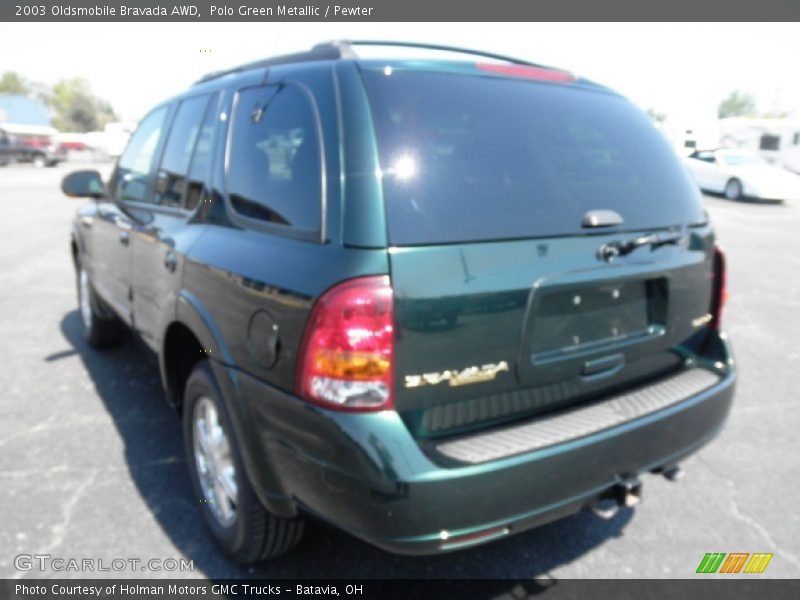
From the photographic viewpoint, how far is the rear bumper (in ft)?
5.42

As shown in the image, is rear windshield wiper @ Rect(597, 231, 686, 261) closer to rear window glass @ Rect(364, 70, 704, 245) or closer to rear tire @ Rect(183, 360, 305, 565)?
rear window glass @ Rect(364, 70, 704, 245)

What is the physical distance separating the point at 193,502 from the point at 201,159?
1625 millimetres

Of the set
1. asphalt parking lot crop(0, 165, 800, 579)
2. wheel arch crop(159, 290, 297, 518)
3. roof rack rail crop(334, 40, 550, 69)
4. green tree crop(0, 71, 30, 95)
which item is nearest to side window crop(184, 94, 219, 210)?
wheel arch crop(159, 290, 297, 518)

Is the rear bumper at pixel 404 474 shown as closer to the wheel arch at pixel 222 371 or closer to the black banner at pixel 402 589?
the wheel arch at pixel 222 371

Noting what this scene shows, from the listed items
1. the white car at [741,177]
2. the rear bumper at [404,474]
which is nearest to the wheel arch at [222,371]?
the rear bumper at [404,474]

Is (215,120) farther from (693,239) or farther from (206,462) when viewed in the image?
(693,239)

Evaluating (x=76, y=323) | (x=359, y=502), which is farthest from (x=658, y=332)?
(x=76, y=323)

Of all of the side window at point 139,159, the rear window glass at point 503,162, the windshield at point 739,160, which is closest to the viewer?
the rear window glass at point 503,162

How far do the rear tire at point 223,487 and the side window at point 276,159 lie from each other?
72 centimetres

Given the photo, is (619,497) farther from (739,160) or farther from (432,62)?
(739,160)

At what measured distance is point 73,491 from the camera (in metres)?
2.90

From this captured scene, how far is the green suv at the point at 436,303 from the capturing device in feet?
5.58

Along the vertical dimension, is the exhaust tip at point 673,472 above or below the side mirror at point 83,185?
below

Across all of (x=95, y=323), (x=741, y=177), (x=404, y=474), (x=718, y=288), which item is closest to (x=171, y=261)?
(x=404, y=474)
